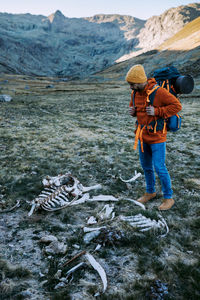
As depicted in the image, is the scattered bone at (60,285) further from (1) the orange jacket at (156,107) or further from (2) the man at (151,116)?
(1) the orange jacket at (156,107)

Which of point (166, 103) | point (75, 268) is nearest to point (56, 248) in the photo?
point (75, 268)

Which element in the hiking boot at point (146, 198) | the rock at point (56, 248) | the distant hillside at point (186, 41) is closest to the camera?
the rock at point (56, 248)

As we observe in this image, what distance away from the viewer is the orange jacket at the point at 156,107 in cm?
464

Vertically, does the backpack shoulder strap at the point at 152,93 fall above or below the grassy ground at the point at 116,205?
above

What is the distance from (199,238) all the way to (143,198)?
1.87 metres

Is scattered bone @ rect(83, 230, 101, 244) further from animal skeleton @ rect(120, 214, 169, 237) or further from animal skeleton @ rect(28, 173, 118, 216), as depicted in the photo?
animal skeleton @ rect(28, 173, 118, 216)

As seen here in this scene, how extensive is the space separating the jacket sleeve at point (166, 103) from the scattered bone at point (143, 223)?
250 cm

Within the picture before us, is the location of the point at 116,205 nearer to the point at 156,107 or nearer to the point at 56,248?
the point at 56,248

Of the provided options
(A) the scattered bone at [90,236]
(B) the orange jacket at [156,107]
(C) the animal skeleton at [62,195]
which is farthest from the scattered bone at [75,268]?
(B) the orange jacket at [156,107]

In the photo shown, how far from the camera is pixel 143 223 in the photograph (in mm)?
4895

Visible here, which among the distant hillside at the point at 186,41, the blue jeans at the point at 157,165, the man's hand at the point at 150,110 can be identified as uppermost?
the distant hillside at the point at 186,41

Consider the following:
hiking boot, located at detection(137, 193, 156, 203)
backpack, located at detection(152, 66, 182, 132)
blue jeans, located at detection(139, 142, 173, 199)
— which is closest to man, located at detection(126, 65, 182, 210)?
blue jeans, located at detection(139, 142, 173, 199)

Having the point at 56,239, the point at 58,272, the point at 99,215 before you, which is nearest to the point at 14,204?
the point at 56,239

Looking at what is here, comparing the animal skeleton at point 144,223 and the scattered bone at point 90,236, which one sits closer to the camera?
the scattered bone at point 90,236
